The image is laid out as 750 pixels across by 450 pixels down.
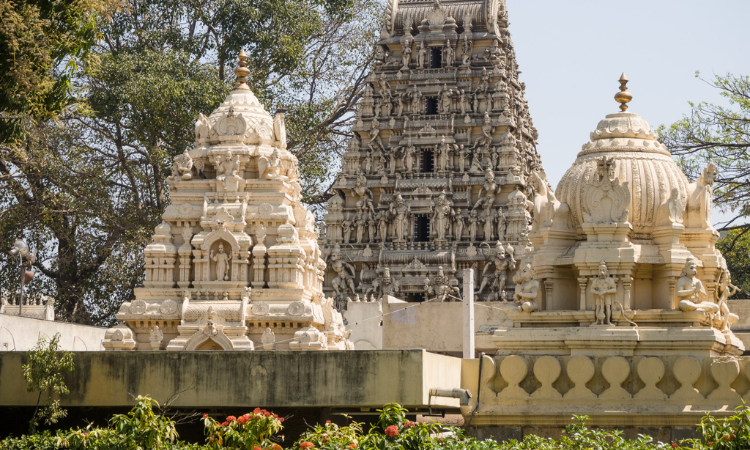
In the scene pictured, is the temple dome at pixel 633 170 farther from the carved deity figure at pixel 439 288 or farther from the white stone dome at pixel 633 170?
the carved deity figure at pixel 439 288

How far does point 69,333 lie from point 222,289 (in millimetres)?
6624

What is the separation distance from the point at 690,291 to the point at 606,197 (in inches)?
67.2

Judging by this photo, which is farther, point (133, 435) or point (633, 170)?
point (633, 170)

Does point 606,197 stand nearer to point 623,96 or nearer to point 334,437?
point 623,96

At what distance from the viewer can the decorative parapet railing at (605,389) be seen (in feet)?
48.1

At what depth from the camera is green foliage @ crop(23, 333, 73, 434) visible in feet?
47.1

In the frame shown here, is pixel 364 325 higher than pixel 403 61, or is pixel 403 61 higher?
pixel 403 61

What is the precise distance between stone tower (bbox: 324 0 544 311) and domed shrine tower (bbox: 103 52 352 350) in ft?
53.2

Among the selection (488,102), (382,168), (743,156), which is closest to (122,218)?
(382,168)

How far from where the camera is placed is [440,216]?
45.4m

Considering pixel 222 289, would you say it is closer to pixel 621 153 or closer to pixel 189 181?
pixel 189 181

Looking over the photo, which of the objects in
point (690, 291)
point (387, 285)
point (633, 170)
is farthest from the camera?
point (387, 285)

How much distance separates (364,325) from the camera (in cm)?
3519

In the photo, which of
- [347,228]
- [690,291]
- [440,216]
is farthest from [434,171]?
[690,291]
